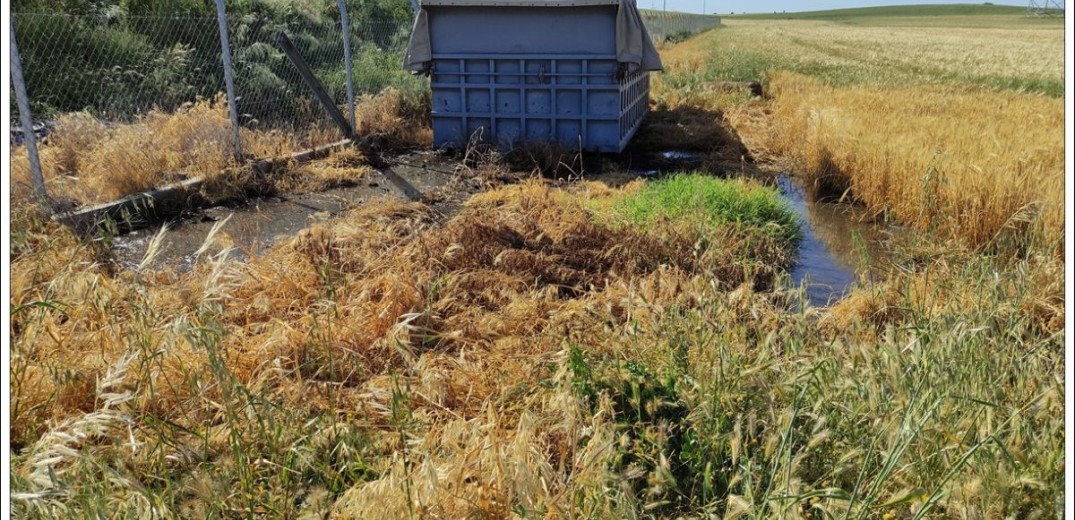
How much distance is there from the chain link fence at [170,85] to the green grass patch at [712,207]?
443 centimetres

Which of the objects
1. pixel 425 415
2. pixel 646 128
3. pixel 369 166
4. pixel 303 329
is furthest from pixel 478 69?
pixel 425 415

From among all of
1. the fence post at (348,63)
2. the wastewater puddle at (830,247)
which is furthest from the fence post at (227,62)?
the wastewater puddle at (830,247)

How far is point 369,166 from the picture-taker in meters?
9.59

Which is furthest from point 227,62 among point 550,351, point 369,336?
point 550,351

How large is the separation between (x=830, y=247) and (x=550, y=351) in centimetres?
414

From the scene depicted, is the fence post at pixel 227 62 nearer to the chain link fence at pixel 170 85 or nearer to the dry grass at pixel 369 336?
the chain link fence at pixel 170 85

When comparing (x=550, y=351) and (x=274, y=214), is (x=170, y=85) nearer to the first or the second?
(x=274, y=214)

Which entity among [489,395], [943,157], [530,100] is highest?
[530,100]

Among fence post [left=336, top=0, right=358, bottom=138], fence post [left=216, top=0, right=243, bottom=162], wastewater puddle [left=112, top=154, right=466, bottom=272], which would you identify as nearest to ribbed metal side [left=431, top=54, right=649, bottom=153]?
wastewater puddle [left=112, top=154, right=466, bottom=272]

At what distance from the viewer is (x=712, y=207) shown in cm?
691

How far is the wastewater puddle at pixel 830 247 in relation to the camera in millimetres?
6016

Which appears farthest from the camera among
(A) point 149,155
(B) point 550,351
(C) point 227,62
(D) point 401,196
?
(D) point 401,196

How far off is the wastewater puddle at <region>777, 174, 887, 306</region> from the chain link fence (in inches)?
233

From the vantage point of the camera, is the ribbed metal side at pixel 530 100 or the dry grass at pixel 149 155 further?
the ribbed metal side at pixel 530 100
